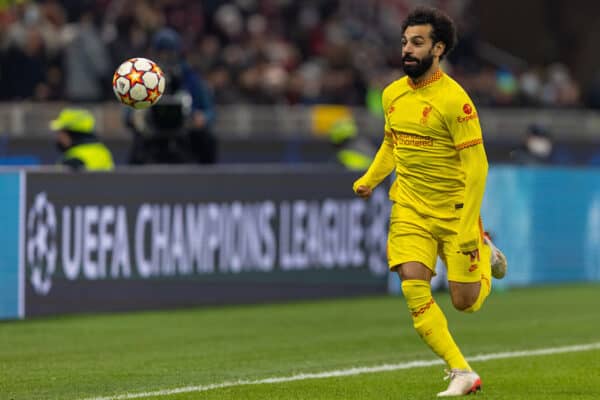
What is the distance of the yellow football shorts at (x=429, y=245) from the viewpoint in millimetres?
9438

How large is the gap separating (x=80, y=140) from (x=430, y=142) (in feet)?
22.3

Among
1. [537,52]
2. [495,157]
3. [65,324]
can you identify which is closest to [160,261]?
[65,324]

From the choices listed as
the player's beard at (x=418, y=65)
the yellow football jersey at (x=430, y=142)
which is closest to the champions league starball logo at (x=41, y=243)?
the yellow football jersey at (x=430, y=142)

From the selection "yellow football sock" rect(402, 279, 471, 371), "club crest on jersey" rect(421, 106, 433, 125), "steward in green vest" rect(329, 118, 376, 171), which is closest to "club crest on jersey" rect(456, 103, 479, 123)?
"club crest on jersey" rect(421, 106, 433, 125)

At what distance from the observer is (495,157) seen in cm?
2648

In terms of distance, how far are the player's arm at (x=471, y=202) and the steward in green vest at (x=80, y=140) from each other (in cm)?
685

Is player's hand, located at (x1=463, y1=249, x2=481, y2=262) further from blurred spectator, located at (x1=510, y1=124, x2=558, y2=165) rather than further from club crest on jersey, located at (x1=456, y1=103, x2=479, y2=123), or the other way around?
blurred spectator, located at (x1=510, y1=124, x2=558, y2=165)

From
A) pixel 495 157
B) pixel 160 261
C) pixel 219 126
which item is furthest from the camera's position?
pixel 495 157

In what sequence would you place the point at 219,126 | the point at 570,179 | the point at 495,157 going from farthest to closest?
the point at 495,157, the point at 219,126, the point at 570,179

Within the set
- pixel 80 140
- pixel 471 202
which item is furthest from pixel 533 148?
pixel 471 202

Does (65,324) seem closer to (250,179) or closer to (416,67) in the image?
(250,179)

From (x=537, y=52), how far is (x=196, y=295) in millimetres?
22213

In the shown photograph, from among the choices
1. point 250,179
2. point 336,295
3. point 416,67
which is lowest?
point 336,295

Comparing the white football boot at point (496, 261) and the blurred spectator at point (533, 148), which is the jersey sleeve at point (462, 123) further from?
the blurred spectator at point (533, 148)
